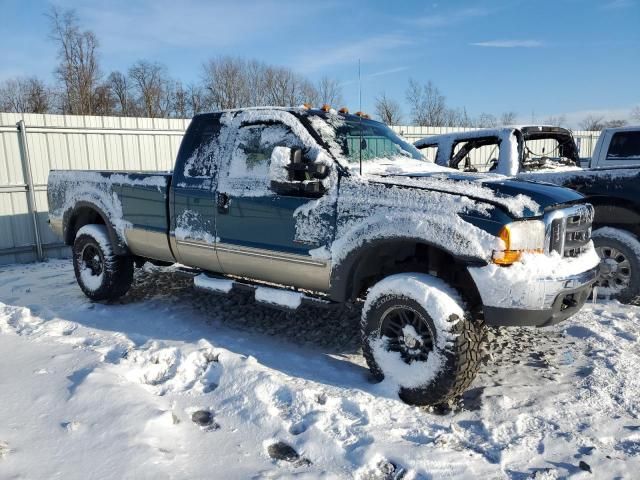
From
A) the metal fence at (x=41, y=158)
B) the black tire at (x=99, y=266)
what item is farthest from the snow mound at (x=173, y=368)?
the metal fence at (x=41, y=158)

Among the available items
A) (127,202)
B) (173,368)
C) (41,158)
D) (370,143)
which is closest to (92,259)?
(127,202)

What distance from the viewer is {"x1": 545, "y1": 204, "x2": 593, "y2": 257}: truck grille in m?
3.33

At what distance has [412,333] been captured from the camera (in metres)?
3.47

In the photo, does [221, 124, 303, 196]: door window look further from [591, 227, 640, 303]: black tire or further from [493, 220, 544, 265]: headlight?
[591, 227, 640, 303]: black tire

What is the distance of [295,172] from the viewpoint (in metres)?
3.83

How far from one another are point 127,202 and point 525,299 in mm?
4078

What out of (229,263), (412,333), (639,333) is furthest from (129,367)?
(639,333)

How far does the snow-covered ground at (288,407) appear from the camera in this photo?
8.98 feet

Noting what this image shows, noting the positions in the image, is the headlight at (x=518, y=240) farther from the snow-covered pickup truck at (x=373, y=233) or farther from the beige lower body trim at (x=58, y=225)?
the beige lower body trim at (x=58, y=225)

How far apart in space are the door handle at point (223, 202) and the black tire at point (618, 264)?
Result: 3.84 m

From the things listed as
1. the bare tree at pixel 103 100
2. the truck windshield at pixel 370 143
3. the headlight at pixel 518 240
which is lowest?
the headlight at pixel 518 240

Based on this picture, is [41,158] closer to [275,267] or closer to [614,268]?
[275,267]

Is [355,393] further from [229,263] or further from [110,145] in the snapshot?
[110,145]

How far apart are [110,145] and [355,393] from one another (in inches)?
333
